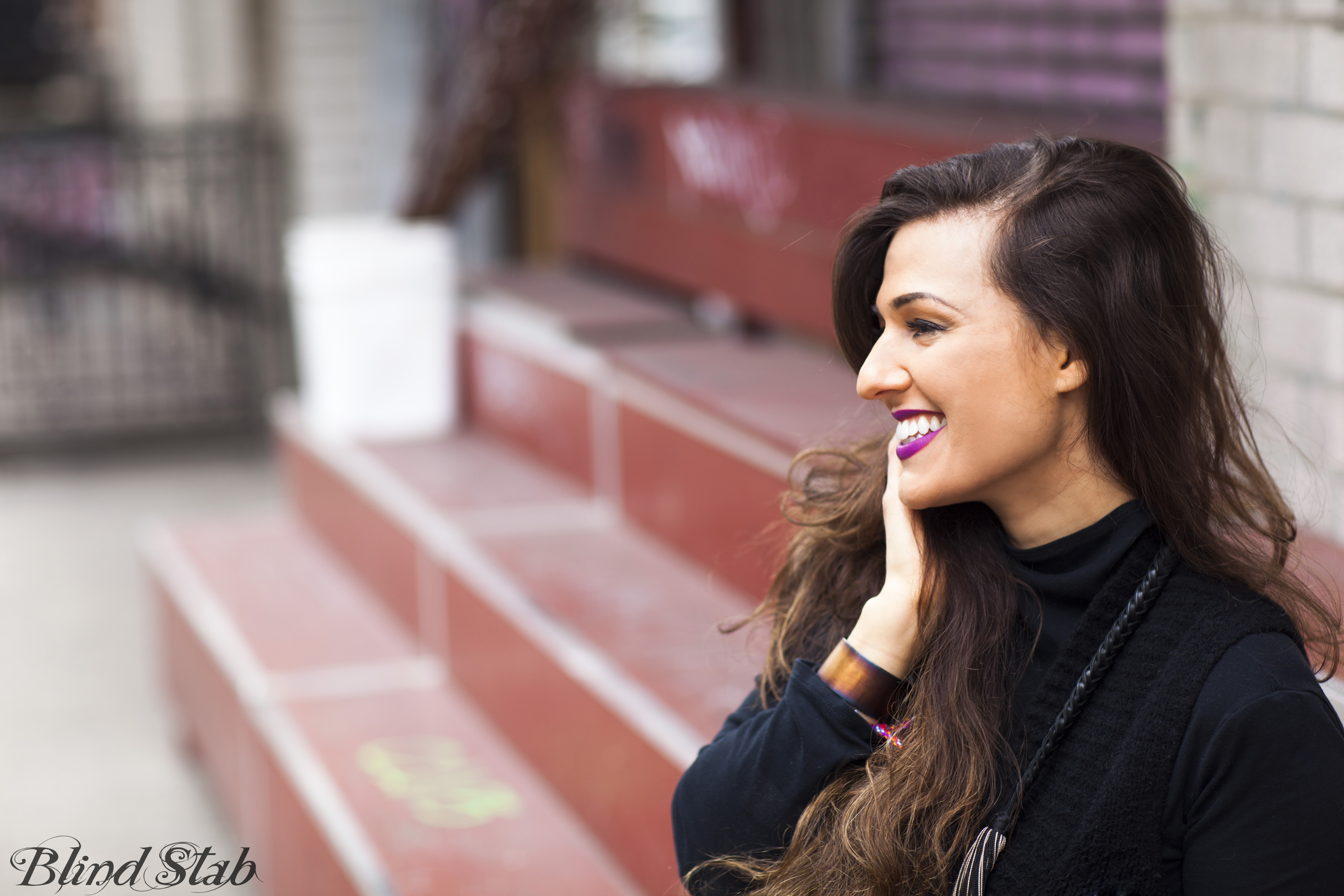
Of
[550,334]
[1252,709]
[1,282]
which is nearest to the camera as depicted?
[1252,709]

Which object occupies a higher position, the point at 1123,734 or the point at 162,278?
the point at 1123,734

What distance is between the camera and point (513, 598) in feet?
10.7

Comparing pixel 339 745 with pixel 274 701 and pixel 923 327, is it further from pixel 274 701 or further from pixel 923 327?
pixel 923 327

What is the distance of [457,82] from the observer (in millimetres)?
5328

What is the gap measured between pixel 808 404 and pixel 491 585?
32.7 inches

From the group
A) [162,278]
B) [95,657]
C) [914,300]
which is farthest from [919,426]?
[162,278]

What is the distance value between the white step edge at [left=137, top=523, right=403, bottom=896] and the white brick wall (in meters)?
1.71

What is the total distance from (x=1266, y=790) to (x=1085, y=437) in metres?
0.33

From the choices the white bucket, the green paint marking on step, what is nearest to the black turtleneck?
the green paint marking on step

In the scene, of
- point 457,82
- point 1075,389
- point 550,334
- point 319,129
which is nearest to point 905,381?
point 1075,389

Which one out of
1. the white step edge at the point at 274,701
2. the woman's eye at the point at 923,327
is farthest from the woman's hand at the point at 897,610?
the white step edge at the point at 274,701

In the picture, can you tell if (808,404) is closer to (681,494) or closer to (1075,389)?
(681,494)

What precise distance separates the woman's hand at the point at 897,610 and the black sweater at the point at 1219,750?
2.2 inches

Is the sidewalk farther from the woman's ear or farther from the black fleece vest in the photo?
the woman's ear
